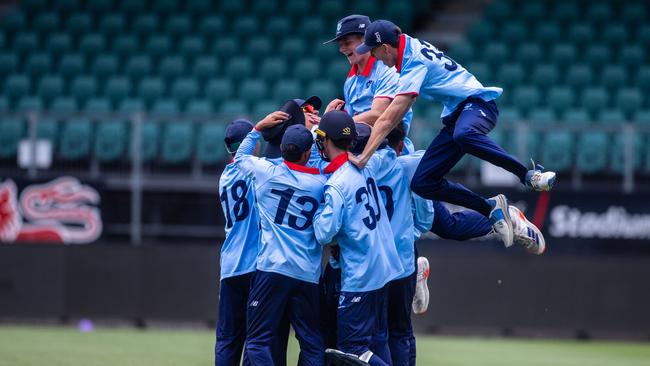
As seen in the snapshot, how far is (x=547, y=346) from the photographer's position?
48.9 ft

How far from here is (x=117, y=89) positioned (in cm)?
1905

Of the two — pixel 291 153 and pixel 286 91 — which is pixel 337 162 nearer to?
pixel 291 153

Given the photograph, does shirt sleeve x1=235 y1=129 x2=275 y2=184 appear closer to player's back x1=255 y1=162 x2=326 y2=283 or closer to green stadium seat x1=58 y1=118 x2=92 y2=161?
player's back x1=255 y1=162 x2=326 y2=283

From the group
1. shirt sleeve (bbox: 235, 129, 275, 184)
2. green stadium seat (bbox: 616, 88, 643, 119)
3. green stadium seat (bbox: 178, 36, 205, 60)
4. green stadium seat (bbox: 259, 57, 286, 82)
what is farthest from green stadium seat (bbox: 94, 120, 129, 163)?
green stadium seat (bbox: 616, 88, 643, 119)

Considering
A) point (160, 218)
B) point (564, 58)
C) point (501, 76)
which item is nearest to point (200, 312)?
point (160, 218)

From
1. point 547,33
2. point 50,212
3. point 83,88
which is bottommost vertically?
point 50,212

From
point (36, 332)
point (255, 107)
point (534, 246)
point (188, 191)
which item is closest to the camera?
point (534, 246)

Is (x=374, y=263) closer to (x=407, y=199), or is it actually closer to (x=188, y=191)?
(x=407, y=199)

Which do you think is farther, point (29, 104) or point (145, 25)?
point (145, 25)

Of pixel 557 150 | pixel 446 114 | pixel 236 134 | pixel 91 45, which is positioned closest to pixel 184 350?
pixel 236 134

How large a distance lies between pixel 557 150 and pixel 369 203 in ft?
25.9

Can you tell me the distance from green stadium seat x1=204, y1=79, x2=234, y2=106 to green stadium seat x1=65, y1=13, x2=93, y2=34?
2986 mm

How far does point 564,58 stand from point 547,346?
6.70 m

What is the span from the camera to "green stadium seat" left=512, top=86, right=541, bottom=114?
62.0 ft
